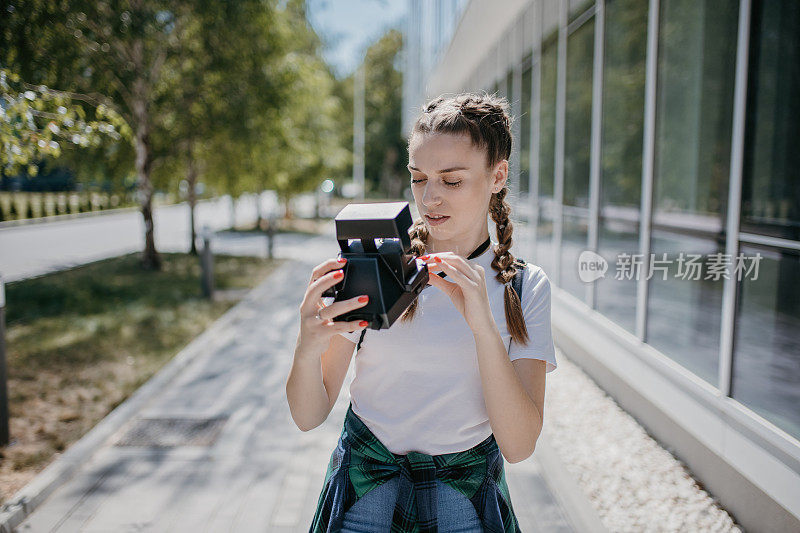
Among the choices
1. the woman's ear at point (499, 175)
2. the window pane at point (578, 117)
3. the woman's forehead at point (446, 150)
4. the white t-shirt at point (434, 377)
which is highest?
the window pane at point (578, 117)

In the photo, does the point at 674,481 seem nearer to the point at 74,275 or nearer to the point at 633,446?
the point at 633,446

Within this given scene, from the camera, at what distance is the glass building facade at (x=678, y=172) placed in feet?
13.2

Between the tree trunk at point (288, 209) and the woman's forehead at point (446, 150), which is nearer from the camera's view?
the woman's forehead at point (446, 150)

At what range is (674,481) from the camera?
375cm

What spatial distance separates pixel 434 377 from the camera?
1479 millimetres

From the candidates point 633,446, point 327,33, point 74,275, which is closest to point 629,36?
point 633,446

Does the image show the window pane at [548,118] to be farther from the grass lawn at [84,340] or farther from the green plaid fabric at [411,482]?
the green plaid fabric at [411,482]

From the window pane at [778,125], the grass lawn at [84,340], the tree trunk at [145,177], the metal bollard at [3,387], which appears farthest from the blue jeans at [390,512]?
the tree trunk at [145,177]

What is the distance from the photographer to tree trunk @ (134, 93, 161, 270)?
38.9 ft

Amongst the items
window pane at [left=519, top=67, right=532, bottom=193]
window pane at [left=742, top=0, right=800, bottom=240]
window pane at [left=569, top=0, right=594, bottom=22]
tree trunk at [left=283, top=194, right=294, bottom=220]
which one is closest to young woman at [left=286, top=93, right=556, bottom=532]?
window pane at [left=742, top=0, right=800, bottom=240]

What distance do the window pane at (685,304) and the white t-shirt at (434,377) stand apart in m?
3.79

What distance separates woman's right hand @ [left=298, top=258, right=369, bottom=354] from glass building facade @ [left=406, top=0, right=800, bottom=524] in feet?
8.28

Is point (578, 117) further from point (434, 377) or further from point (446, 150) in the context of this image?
point (434, 377)

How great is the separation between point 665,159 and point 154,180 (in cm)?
1214
